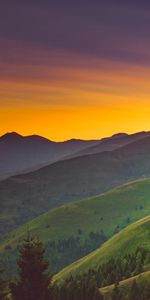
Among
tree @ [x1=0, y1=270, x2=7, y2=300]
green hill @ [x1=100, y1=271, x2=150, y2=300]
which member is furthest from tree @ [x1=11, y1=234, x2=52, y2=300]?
green hill @ [x1=100, y1=271, x2=150, y2=300]

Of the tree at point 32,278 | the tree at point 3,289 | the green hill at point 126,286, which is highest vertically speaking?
the tree at point 32,278

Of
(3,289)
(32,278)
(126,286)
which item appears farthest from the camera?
(126,286)

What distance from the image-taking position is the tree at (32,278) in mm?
43875

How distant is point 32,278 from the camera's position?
1756 inches

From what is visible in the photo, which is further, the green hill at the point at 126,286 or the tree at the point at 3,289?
the green hill at the point at 126,286

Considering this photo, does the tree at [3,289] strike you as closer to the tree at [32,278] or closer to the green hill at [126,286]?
the tree at [32,278]

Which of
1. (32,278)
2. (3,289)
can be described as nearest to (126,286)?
(3,289)

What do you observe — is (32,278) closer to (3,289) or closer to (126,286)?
(3,289)

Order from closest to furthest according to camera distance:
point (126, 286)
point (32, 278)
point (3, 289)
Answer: point (32, 278), point (3, 289), point (126, 286)

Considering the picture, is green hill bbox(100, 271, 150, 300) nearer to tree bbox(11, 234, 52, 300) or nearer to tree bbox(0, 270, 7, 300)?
tree bbox(0, 270, 7, 300)

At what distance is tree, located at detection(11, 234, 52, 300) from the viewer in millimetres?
43875

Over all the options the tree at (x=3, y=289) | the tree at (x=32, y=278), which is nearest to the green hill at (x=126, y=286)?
the tree at (x=3, y=289)

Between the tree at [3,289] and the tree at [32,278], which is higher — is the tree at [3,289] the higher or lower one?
the lower one

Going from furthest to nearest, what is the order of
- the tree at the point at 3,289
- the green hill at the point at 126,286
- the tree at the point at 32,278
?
the green hill at the point at 126,286 → the tree at the point at 3,289 → the tree at the point at 32,278
